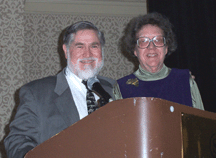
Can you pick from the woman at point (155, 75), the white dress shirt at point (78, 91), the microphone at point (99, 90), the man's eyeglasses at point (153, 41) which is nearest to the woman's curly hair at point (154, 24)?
the woman at point (155, 75)

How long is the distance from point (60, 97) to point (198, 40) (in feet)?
6.60

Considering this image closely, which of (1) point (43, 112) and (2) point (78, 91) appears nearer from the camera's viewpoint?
(1) point (43, 112)

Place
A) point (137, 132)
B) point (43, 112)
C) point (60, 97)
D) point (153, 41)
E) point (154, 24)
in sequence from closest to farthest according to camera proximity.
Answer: point (137, 132) → point (43, 112) → point (60, 97) → point (153, 41) → point (154, 24)

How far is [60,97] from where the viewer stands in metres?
1.49

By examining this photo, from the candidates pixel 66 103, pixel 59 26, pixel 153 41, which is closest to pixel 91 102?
pixel 66 103

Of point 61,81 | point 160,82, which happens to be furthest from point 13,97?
point 160,82

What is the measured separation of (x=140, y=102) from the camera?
57 centimetres

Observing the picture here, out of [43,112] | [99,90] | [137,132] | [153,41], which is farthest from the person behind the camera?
[153,41]

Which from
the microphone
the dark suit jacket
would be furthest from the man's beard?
the microphone

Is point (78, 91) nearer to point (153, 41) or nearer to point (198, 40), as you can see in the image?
point (153, 41)

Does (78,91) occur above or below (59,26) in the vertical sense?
below

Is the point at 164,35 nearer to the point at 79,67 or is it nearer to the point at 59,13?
the point at 79,67

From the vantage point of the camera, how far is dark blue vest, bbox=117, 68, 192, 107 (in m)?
1.57

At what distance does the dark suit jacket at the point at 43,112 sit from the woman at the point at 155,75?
0.35 meters
